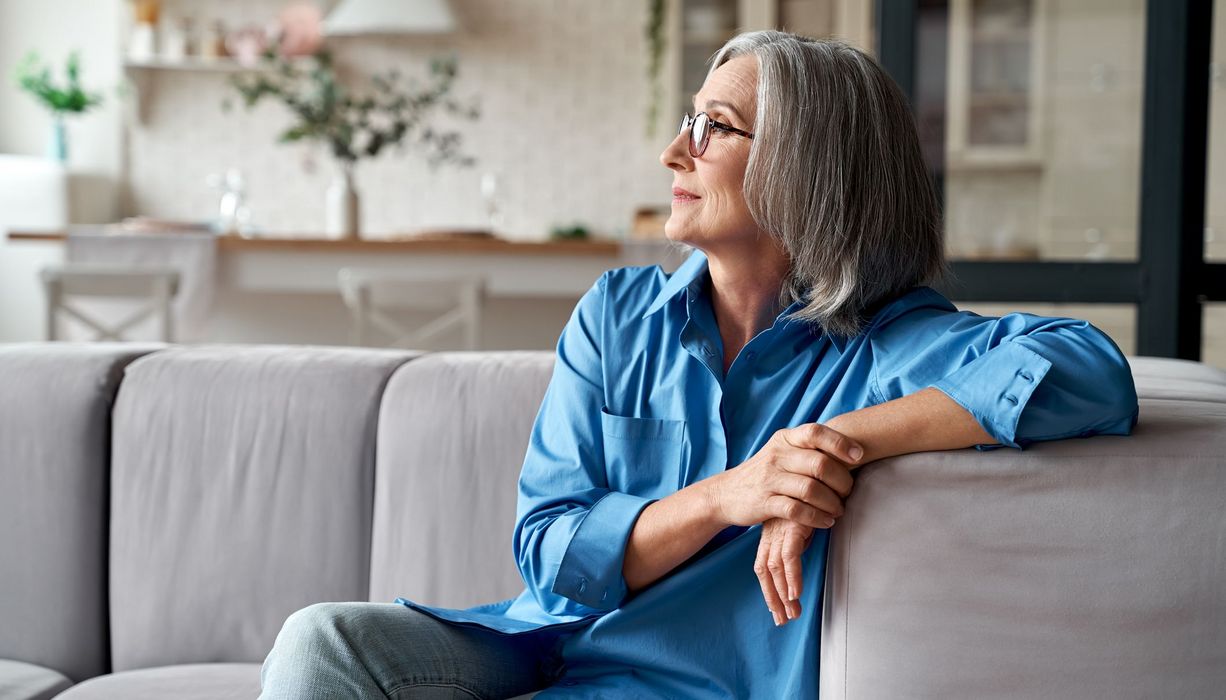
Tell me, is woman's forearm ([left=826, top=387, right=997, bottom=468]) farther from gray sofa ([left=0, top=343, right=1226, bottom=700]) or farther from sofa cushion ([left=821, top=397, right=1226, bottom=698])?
gray sofa ([left=0, top=343, right=1226, bottom=700])

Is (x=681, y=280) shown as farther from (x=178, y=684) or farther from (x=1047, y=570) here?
(x=178, y=684)

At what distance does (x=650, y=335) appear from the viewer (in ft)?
4.67

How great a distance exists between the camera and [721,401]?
135 centimetres

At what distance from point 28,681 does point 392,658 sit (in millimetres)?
744

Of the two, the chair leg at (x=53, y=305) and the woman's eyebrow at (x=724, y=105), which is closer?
the woman's eyebrow at (x=724, y=105)

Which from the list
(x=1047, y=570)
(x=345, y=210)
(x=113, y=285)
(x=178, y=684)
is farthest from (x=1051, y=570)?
(x=345, y=210)

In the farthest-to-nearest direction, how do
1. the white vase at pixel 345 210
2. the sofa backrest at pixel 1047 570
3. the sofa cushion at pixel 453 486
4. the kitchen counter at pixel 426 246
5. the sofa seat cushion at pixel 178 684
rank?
1. the white vase at pixel 345 210
2. the kitchen counter at pixel 426 246
3. the sofa cushion at pixel 453 486
4. the sofa seat cushion at pixel 178 684
5. the sofa backrest at pixel 1047 570

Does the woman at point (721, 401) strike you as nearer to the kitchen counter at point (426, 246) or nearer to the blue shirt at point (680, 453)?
the blue shirt at point (680, 453)

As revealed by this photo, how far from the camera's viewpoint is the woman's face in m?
1.38

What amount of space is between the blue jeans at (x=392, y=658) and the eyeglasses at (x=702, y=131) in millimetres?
608

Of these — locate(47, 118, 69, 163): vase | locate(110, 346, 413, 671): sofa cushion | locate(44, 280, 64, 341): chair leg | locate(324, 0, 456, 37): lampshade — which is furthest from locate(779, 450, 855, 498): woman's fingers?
locate(47, 118, 69, 163): vase

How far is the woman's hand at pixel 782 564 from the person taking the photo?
3.83 feet

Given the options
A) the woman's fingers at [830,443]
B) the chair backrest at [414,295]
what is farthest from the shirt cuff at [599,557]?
the chair backrest at [414,295]

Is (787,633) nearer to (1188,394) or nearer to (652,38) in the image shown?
(1188,394)
